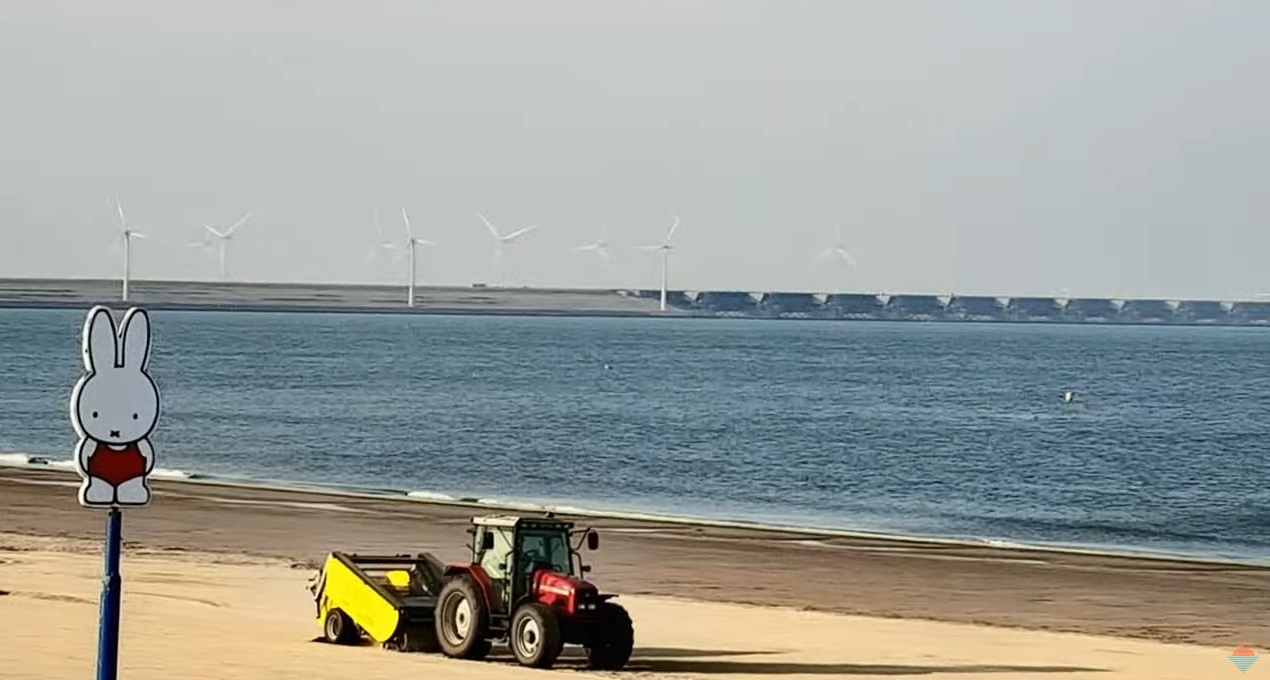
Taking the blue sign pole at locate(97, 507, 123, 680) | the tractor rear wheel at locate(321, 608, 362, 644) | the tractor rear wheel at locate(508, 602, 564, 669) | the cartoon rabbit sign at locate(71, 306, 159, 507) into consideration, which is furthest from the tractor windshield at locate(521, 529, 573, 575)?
the cartoon rabbit sign at locate(71, 306, 159, 507)

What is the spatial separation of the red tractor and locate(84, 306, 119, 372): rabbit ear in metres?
12.2

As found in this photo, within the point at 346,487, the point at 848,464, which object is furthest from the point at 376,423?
the point at 346,487

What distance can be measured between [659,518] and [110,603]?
47076mm

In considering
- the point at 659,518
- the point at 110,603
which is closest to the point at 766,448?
the point at 659,518

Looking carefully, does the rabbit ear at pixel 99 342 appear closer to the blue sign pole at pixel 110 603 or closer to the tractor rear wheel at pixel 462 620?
the blue sign pole at pixel 110 603

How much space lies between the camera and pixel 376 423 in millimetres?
114812

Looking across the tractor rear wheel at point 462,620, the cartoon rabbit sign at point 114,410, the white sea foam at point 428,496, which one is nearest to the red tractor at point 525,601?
the tractor rear wheel at point 462,620

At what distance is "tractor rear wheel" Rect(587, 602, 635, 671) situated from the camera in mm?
26625

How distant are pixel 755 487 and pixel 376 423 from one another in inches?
1495

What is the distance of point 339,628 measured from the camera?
28453 millimetres

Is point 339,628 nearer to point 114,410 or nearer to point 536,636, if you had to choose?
point 536,636

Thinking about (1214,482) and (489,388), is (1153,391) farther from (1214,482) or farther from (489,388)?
(1214,482)

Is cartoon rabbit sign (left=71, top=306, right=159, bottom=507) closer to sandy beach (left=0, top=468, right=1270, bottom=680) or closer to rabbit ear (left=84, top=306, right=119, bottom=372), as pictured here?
rabbit ear (left=84, top=306, right=119, bottom=372)

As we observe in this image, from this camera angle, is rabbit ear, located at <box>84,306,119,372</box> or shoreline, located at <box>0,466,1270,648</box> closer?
rabbit ear, located at <box>84,306,119,372</box>
